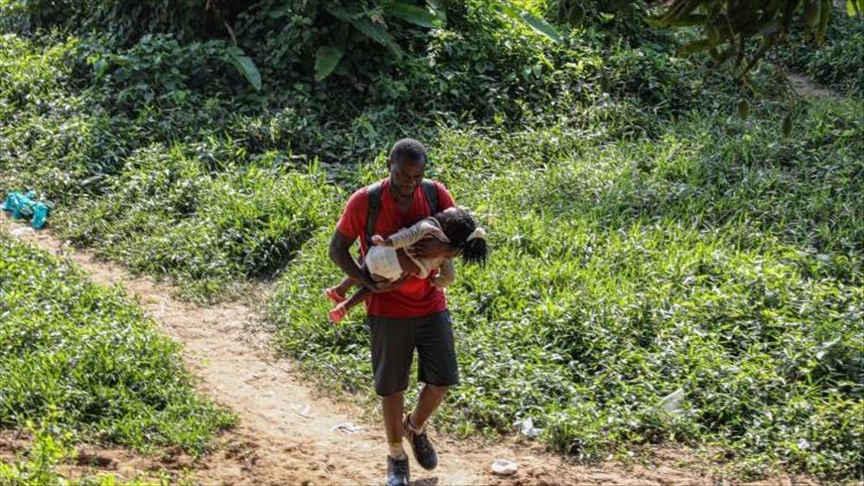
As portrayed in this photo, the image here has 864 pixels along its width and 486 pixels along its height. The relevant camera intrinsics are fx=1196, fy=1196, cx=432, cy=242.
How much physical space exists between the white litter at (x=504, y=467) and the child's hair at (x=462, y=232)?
1.26m

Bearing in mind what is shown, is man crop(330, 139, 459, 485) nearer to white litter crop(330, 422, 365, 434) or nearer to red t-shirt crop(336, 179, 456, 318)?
red t-shirt crop(336, 179, 456, 318)

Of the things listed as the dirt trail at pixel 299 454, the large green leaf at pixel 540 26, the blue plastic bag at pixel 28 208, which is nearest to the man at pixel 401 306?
the dirt trail at pixel 299 454

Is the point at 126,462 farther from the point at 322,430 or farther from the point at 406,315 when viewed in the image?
the point at 406,315

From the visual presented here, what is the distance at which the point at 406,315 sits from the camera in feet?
16.8

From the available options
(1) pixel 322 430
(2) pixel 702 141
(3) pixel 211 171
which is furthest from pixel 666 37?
(1) pixel 322 430

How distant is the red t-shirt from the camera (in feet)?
16.5

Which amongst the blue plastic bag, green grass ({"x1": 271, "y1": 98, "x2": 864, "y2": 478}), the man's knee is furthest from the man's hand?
the blue plastic bag

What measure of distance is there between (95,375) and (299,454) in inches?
47.3

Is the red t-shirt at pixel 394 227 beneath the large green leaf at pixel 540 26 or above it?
beneath

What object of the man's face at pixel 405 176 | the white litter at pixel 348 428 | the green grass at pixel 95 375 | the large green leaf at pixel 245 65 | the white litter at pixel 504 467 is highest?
the man's face at pixel 405 176

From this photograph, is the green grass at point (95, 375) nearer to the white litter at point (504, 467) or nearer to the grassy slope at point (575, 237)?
the grassy slope at point (575, 237)

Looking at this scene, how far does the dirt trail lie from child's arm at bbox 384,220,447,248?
1.35 metres

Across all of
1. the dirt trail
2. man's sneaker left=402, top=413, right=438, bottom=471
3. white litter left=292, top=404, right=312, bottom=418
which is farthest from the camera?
white litter left=292, top=404, right=312, bottom=418

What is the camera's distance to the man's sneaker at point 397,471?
5.39 m
